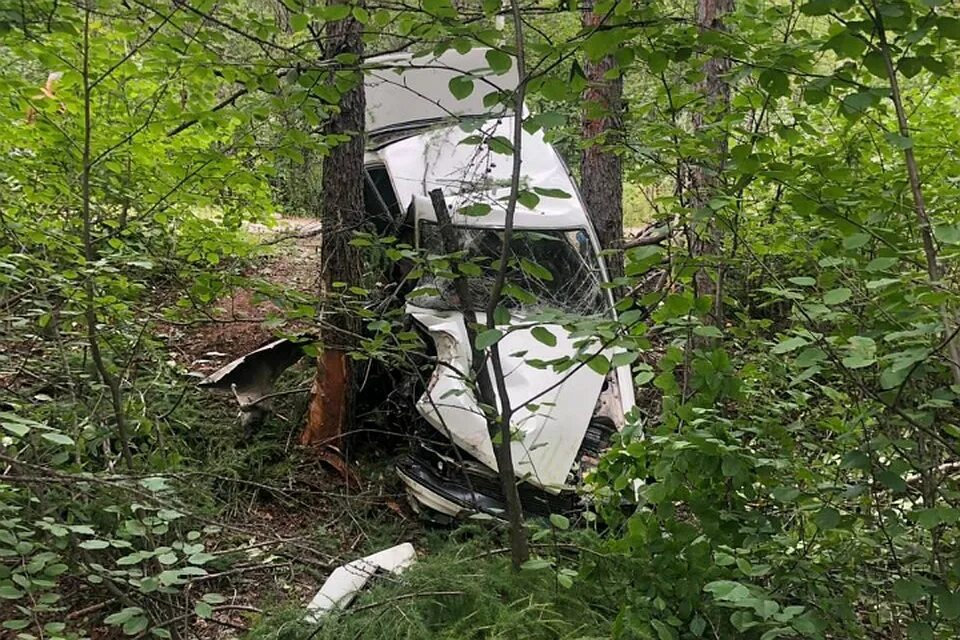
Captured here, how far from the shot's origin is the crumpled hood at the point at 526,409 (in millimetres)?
4578

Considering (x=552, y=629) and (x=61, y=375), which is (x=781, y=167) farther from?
(x=61, y=375)

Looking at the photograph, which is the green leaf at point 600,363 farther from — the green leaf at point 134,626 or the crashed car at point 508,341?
the green leaf at point 134,626

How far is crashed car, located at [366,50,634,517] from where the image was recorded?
4.57 metres

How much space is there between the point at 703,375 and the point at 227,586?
10.4 ft

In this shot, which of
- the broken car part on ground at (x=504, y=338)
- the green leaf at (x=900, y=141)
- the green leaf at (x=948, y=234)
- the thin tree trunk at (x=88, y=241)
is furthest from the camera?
the broken car part on ground at (x=504, y=338)

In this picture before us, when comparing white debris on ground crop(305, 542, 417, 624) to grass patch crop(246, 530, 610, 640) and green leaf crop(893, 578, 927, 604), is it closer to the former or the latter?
grass patch crop(246, 530, 610, 640)

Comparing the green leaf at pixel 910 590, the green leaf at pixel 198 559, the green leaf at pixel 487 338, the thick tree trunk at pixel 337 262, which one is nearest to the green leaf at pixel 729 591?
the green leaf at pixel 910 590

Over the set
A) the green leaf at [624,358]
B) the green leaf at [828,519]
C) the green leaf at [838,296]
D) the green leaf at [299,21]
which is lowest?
the green leaf at [828,519]

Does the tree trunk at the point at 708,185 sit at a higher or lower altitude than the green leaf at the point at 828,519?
higher

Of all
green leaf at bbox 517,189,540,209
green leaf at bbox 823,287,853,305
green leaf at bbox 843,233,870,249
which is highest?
green leaf at bbox 517,189,540,209

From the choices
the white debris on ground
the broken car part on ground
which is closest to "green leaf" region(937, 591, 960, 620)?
the broken car part on ground

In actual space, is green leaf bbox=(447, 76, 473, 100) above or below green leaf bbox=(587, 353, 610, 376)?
above

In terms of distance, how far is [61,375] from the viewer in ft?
13.1

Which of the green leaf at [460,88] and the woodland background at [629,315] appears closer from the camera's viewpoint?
the woodland background at [629,315]
